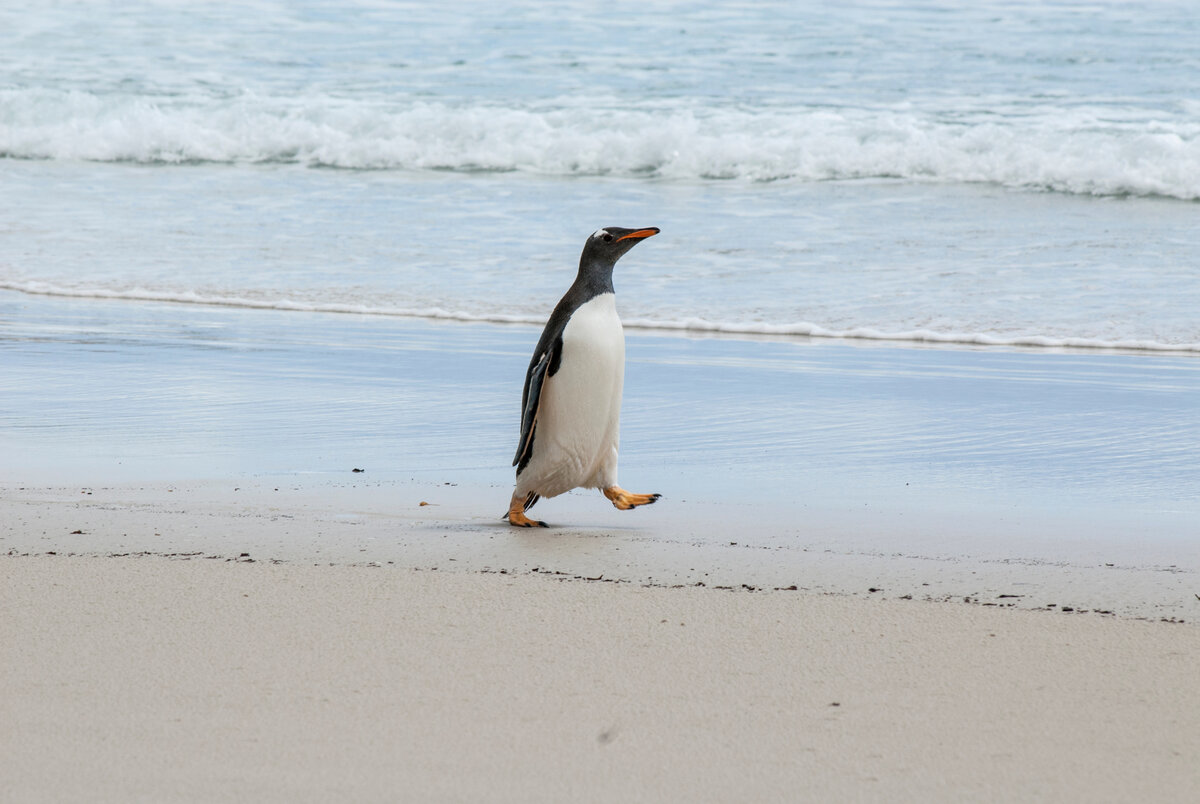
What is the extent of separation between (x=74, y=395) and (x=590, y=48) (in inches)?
576

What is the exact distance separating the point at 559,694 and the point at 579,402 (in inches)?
56.4

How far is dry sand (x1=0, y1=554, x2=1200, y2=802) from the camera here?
6.16 ft

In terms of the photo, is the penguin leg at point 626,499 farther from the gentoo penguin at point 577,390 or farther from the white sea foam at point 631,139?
the white sea foam at point 631,139

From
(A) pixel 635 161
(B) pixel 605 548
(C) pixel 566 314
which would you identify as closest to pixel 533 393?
(C) pixel 566 314

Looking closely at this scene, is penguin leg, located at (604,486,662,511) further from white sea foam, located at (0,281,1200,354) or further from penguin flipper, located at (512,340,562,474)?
white sea foam, located at (0,281,1200,354)

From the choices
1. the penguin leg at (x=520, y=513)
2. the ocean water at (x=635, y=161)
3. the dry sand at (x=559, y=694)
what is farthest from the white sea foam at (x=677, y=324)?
the dry sand at (x=559, y=694)

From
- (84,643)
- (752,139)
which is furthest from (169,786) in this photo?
(752,139)

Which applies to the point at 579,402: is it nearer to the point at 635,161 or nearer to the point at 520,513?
the point at 520,513

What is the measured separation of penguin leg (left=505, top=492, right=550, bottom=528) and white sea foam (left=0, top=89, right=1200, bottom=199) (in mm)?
9708

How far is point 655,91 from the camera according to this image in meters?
17.0

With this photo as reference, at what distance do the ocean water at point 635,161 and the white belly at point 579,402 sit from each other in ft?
13.1

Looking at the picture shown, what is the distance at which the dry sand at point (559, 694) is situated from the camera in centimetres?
188

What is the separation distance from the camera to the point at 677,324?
7.79 m

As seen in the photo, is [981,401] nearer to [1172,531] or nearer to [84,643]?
[1172,531]
